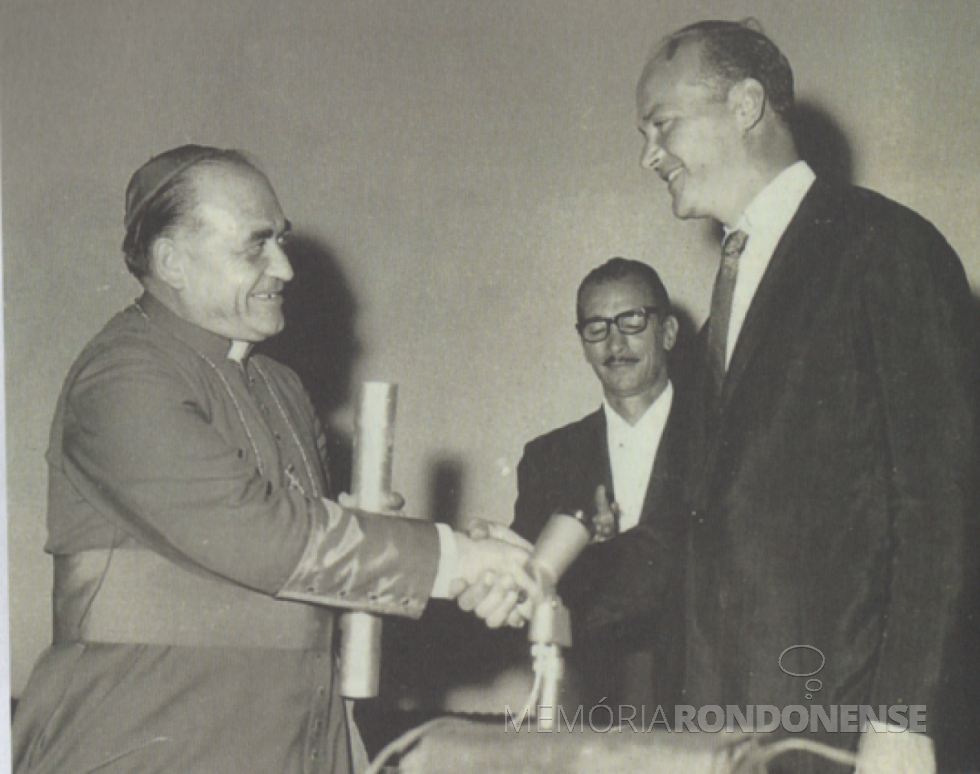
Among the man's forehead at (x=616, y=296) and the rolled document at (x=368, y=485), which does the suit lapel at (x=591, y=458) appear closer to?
the man's forehead at (x=616, y=296)

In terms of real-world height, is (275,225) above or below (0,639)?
above

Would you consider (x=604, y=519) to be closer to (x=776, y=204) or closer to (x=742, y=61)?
(x=776, y=204)

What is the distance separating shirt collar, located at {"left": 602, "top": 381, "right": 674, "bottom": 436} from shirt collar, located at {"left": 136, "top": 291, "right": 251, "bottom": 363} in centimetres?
109

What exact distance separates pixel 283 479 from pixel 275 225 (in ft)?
1.16

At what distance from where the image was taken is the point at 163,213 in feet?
5.01

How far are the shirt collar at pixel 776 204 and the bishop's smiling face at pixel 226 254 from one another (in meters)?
0.65

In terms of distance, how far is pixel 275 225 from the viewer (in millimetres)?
1589

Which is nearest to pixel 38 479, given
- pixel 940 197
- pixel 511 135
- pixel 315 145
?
pixel 315 145

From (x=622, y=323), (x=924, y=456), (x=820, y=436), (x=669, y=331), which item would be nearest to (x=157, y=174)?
(x=820, y=436)

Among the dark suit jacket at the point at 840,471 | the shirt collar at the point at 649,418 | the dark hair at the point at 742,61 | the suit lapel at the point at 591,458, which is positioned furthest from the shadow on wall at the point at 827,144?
the dark suit jacket at the point at 840,471

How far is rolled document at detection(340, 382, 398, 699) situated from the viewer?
137 centimetres

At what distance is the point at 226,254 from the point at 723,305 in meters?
0.67

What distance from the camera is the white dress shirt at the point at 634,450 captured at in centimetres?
233

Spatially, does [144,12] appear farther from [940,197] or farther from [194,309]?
[940,197]
